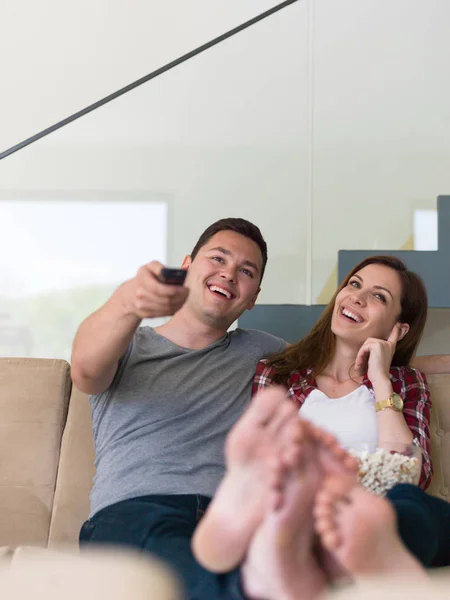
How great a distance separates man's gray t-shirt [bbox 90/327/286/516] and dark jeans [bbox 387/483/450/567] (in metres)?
0.48

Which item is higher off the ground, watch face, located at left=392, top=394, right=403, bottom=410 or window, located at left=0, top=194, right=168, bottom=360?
window, located at left=0, top=194, right=168, bottom=360

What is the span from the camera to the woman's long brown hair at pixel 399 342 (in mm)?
1822

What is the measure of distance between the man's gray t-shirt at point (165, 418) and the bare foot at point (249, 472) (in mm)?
743

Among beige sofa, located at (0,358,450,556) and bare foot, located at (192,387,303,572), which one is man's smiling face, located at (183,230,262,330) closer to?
beige sofa, located at (0,358,450,556)

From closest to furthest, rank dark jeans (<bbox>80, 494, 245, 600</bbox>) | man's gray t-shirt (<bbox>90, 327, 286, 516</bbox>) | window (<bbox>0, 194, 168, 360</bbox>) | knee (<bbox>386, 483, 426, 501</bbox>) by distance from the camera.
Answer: dark jeans (<bbox>80, 494, 245, 600</bbox>) → knee (<bbox>386, 483, 426, 501</bbox>) → man's gray t-shirt (<bbox>90, 327, 286, 516</bbox>) → window (<bbox>0, 194, 168, 360</bbox>)

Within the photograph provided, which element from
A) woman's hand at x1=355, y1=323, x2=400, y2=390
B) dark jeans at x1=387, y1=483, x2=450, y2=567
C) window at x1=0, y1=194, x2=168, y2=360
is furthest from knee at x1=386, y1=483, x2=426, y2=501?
window at x1=0, y1=194, x2=168, y2=360

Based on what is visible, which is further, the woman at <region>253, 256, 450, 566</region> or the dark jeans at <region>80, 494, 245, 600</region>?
the woman at <region>253, 256, 450, 566</region>

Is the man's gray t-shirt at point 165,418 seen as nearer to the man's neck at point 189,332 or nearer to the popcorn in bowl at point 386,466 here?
the man's neck at point 189,332

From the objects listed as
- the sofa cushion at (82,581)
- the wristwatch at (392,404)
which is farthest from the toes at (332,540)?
the wristwatch at (392,404)

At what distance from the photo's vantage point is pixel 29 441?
1866 mm

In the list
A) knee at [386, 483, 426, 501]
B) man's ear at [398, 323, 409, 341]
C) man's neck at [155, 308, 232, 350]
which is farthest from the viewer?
man's ear at [398, 323, 409, 341]

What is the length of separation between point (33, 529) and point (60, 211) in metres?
1.68

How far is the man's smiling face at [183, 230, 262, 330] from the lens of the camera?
177cm

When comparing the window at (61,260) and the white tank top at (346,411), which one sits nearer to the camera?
the white tank top at (346,411)
